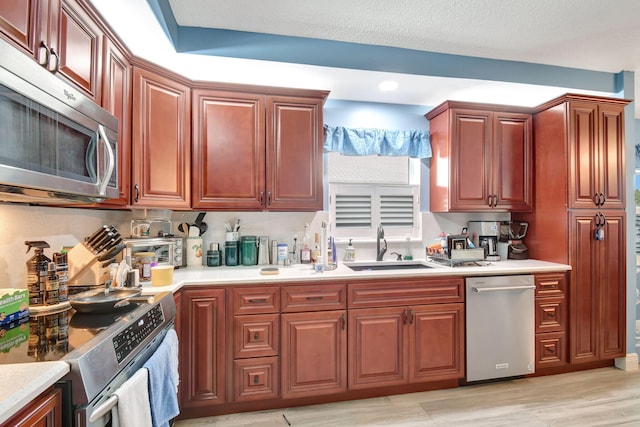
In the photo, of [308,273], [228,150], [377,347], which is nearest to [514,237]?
[377,347]

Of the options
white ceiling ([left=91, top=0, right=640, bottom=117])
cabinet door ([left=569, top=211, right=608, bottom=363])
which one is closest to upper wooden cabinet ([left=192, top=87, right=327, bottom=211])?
white ceiling ([left=91, top=0, right=640, bottom=117])

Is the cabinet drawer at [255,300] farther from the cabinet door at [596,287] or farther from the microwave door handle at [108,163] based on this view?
the cabinet door at [596,287]

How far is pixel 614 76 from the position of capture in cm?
290

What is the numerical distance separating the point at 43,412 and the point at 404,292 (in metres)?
1.97

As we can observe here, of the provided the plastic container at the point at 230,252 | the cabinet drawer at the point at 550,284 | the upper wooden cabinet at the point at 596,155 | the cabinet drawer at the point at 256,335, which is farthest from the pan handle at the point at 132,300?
the upper wooden cabinet at the point at 596,155

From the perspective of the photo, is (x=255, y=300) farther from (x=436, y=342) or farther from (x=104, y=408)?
(x=436, y=342)

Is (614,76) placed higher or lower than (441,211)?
higher

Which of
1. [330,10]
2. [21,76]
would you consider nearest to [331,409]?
[21,76]

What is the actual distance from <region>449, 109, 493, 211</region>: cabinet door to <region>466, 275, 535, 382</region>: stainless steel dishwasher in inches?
29.4

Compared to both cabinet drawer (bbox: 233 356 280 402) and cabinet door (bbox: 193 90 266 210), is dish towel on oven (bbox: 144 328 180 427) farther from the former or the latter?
cabinet door (bbox: 193 90 266 210)

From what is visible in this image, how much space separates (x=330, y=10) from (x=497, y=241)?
8.14 ft

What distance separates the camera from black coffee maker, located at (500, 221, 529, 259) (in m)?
2.94

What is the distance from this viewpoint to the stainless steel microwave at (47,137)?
33.0 inches

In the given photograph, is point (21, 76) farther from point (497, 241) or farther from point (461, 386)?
point (497, 241)
